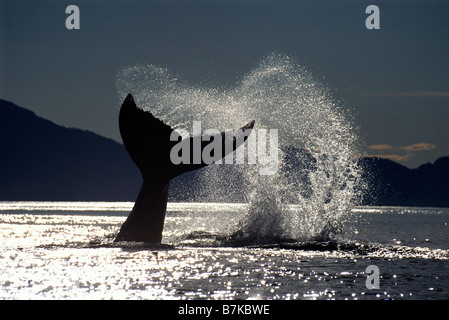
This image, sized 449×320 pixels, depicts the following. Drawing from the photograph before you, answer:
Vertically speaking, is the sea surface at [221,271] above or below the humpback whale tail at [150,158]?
below

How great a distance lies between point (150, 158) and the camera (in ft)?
59.0

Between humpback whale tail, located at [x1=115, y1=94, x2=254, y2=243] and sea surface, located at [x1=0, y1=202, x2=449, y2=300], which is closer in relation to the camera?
sea surface, located at [x1=0, y1=202, x2=449, y2=300]

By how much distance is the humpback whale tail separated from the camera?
1730cm

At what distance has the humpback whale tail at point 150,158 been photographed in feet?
56.7

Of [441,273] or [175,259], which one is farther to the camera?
[175,259]

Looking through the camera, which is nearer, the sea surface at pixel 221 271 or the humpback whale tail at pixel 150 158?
the sea surface at pixel 221 271

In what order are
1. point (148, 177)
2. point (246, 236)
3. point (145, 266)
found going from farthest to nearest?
point (246, 236), point (148, 177), point (145, 266)

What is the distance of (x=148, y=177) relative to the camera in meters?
17.7

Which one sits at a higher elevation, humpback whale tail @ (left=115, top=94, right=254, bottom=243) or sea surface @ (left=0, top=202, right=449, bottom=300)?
humpback whale tail @ (left=115, top=94, right=254, bottom=243)

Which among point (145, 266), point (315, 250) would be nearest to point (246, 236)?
point (315, 250)

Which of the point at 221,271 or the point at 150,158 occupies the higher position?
the point at 150,158
